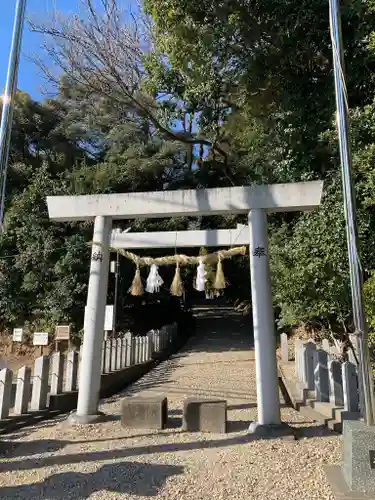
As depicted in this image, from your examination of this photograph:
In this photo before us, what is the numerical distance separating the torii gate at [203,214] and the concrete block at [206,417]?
0.47 meters

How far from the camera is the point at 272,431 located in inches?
200

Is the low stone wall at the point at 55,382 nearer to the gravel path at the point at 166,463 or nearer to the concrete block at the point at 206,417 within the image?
the gravel path at the point at 166,463

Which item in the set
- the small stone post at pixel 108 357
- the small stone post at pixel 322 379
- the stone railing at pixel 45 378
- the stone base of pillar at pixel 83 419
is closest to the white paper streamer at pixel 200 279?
the small stone post at pixel 322 379

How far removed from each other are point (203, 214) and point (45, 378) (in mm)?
3378

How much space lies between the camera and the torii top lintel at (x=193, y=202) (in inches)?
225

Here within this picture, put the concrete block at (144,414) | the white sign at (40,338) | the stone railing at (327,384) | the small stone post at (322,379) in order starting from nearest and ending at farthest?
the concrete block at (144,414), the stone railing at (327,384), the small stone post at (322,379), the white sign at (40,338)

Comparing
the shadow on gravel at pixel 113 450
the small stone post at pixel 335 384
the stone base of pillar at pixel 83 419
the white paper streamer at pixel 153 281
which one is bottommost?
the shadow on gravel at pixel 113 450

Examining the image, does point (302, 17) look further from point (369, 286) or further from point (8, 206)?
point (8, 206)

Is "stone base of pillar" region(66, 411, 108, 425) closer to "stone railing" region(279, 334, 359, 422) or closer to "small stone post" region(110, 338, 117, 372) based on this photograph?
"stone railing" region(279, 334, 359, 422)

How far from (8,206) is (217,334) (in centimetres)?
1197

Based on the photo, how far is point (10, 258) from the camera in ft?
59.8

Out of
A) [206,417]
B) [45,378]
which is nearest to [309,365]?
[206,417]

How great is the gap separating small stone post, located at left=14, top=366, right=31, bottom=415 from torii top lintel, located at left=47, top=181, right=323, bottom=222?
226 centimetres

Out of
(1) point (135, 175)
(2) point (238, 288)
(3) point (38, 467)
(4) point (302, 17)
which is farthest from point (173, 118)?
(3) point (38, 467)
